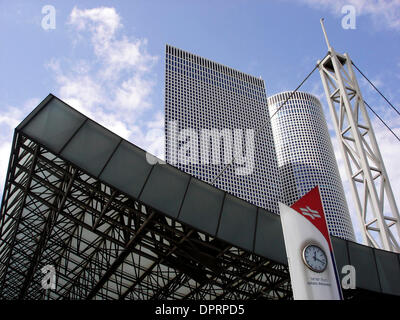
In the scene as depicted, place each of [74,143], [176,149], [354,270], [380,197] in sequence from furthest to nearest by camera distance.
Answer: [176,149], [380,197], [354,270], [74,143]

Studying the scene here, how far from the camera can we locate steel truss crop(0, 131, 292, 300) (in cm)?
1712

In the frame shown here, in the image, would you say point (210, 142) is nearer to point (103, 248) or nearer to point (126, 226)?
point (103, 248)

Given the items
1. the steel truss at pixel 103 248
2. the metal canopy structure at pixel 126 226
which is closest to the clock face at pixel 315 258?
the metal canopy structure at pixel 126 226

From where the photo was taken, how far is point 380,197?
23.7 meters

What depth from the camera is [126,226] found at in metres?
18.2

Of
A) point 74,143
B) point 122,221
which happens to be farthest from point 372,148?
point 74,143
